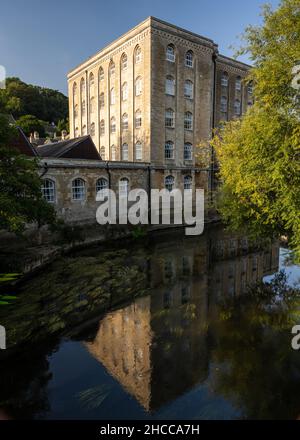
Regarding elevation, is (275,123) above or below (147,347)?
above

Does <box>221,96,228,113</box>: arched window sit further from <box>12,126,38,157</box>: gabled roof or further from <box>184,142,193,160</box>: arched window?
<box>12,126,38,157</box>: gabled roof

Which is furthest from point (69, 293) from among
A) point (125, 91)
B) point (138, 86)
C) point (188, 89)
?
point (188, 89)

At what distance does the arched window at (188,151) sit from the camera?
1111 inches

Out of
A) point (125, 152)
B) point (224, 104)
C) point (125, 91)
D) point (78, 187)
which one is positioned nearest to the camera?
point (78, 187)

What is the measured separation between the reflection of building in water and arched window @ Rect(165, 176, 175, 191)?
32.1ft

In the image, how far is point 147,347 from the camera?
28.0 feet

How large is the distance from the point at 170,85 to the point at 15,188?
20095 millimetres

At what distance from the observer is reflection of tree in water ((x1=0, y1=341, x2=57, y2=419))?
20.2 feet

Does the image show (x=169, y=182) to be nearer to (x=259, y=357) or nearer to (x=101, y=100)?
(x=101, y=100)

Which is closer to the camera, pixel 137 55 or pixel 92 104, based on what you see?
pixel 137 55

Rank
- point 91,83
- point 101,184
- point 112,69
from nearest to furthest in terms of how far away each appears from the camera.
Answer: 1. point 101,184
2. point 112,69
3. point 91,83

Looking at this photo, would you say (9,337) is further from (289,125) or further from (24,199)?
(289,125)

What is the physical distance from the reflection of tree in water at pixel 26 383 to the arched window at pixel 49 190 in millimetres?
11935
